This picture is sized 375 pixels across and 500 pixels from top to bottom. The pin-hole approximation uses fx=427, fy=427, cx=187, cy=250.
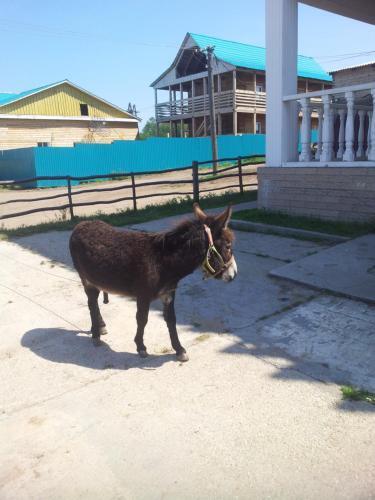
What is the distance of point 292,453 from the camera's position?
2496 millimetres

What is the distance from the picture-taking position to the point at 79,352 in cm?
385

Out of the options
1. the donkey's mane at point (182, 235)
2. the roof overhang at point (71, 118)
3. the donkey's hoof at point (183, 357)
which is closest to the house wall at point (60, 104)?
the roof overhang at point (71, 118)

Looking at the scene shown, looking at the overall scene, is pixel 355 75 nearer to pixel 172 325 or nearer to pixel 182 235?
pixel 182 235

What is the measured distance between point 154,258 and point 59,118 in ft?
110

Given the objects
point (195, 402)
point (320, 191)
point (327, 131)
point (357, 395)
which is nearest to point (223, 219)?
point (195, 402)

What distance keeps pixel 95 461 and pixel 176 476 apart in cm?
50

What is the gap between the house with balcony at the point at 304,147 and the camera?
24.6ft

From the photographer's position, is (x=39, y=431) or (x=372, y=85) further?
(x=372, y=85)

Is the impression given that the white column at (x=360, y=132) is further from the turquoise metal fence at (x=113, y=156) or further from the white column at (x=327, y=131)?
the turquoise metal fence at (x=113, y=156)

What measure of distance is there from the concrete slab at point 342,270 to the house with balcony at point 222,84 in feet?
99.8

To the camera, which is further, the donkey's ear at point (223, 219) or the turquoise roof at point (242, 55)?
the turquoise roof at point (242, 55)

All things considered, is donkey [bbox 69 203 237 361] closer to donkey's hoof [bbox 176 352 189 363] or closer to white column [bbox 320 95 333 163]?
donkey's hoof [bbox 176 352 189 363]

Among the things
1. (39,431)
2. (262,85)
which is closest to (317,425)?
(39,431)

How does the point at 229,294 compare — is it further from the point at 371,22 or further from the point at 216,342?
the point at 371,22
